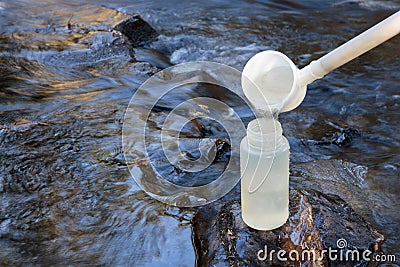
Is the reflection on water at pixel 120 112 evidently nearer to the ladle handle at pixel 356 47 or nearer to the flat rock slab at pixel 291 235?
the flat rock slab at pixel 291 235

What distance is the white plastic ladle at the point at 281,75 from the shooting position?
6.13 ft

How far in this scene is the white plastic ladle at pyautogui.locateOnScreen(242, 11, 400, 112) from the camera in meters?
1.87

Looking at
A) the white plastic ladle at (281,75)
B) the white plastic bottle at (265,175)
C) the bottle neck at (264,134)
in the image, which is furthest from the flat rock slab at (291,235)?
the white plastic ladle at (281,75)

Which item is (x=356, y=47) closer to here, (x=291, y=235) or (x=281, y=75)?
(x=281, y=75)

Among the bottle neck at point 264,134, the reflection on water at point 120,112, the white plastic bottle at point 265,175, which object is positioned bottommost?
the reflection on water at point 120,112

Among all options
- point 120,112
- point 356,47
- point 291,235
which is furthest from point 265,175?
point 120,112

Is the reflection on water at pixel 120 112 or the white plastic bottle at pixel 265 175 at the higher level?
the white plastic bottle at pixel 265 175

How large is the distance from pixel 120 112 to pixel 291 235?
2.13 metres

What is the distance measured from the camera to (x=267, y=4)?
7.84 metres

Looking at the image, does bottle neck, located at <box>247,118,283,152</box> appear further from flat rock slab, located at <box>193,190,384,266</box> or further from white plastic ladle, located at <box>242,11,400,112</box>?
flat rock slab, located at <box>193,190,384,266</box>

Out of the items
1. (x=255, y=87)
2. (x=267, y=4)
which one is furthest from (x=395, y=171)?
(x=267, y=4)

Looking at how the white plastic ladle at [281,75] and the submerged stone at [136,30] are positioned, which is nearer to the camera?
the white plastic ladle at [281,75]

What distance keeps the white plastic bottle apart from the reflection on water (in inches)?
17.8

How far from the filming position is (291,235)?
87.5 inches
